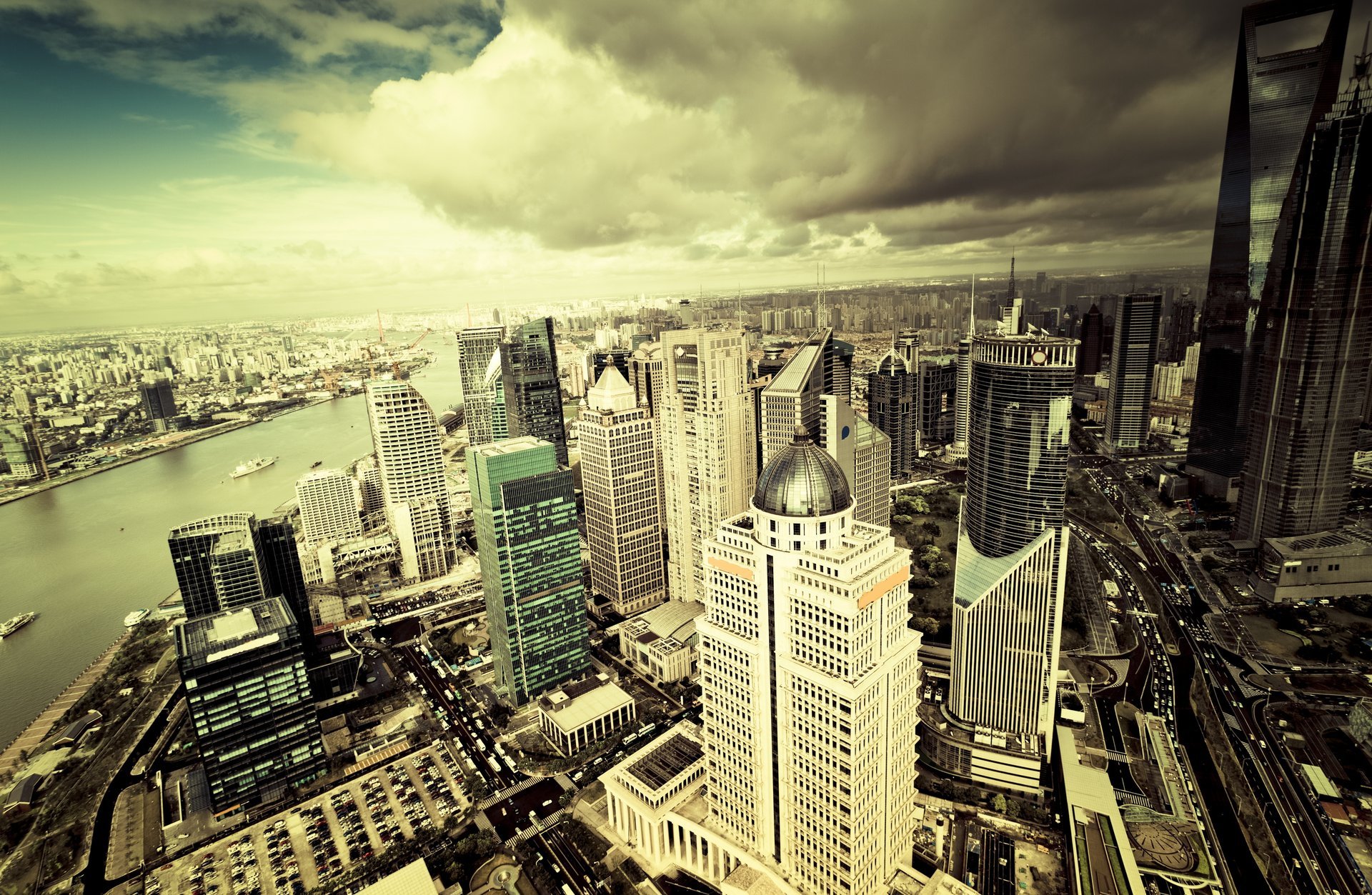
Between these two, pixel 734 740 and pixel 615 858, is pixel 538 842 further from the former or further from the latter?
pixel 734 740

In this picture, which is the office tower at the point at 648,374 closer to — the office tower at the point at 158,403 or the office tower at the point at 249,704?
the office tower at the point at 249,704

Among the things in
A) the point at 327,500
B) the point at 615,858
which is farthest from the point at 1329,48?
the point at 327,500

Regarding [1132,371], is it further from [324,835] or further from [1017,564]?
[324,835]

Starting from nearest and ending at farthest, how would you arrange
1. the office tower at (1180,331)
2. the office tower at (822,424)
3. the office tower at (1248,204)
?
the office tower at (1248,204), the office tower at (822,424), the office tower at (1180,331)

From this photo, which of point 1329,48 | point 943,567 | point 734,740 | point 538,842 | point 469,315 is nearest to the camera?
point 734,740

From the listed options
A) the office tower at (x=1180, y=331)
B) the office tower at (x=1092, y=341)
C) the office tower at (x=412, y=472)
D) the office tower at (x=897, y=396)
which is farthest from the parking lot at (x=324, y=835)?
the office tower at (x=1092, y=341)

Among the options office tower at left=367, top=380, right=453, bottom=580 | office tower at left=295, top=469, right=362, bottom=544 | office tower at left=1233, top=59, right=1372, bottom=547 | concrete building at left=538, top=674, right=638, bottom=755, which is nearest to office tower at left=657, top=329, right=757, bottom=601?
concrete building at left=538, top=674, right=638, bottom=755
